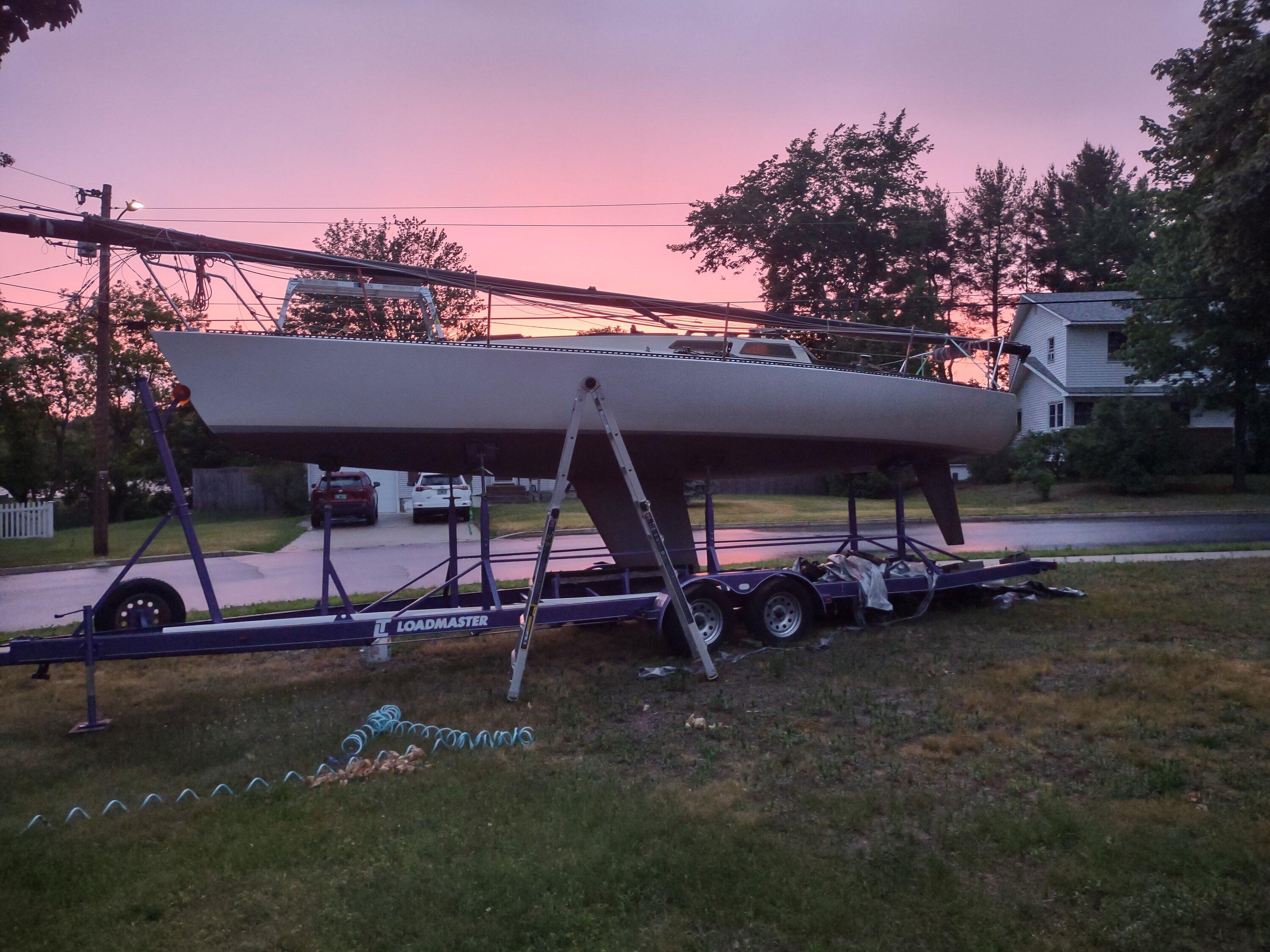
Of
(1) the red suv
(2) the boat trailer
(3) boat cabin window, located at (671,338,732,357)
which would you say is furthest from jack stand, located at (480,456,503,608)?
(1) the red suv

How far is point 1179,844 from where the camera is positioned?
12.2 ft

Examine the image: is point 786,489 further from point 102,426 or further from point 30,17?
point 30,17

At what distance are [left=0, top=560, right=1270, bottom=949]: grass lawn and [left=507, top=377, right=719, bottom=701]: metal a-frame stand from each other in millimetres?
309

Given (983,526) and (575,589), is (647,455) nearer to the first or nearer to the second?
(575,589)

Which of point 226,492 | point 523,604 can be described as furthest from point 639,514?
point 226,492

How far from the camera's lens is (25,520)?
25.0m

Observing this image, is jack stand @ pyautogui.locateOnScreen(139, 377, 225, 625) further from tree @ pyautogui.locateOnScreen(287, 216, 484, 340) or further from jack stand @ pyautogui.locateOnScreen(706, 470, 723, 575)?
jack stand @ pyautogui.locateOnScreen(706, 470, 723, 575)

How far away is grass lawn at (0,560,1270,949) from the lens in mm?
3266

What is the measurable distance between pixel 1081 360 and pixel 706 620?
31396mm

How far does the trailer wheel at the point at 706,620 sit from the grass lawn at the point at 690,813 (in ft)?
1.42

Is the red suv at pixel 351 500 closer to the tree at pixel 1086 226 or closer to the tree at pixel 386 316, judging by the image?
the tree at pixel 386 316

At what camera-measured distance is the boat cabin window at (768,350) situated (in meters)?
8.36

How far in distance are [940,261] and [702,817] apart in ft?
145

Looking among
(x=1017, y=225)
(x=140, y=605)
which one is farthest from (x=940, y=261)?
(x=140, y=605)
